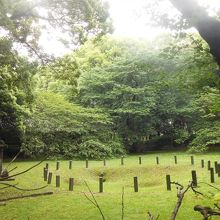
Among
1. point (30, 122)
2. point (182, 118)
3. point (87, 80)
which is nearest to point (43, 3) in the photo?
point (30, 122)

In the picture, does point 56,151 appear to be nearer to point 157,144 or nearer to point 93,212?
point 157,144

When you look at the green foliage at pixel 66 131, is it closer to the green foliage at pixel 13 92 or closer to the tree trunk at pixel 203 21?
the green foliage at pixel 13 92

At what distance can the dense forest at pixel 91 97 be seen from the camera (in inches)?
640

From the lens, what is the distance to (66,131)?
30422mm

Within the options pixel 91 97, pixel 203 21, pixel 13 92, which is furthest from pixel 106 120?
pixel 203 21

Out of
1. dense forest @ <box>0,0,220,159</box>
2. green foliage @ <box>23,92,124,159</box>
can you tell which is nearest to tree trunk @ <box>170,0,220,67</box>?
dense forest @ <box>0,0,220,159</box>

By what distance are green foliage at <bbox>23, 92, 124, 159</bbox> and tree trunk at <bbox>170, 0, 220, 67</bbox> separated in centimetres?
2549

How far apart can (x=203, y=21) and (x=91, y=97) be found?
3090 cm

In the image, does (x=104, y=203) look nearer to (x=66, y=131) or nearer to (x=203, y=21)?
(x=203, y=21)

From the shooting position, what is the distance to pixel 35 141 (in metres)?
28.9

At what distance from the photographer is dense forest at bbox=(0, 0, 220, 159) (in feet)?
53.3

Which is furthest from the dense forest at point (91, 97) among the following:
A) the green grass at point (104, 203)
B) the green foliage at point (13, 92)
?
the green grass at point (104, 203)

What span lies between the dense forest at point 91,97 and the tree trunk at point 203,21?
6.62 meters

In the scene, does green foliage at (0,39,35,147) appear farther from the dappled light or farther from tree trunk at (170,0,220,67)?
tree trunk at (170,0,220,67)
